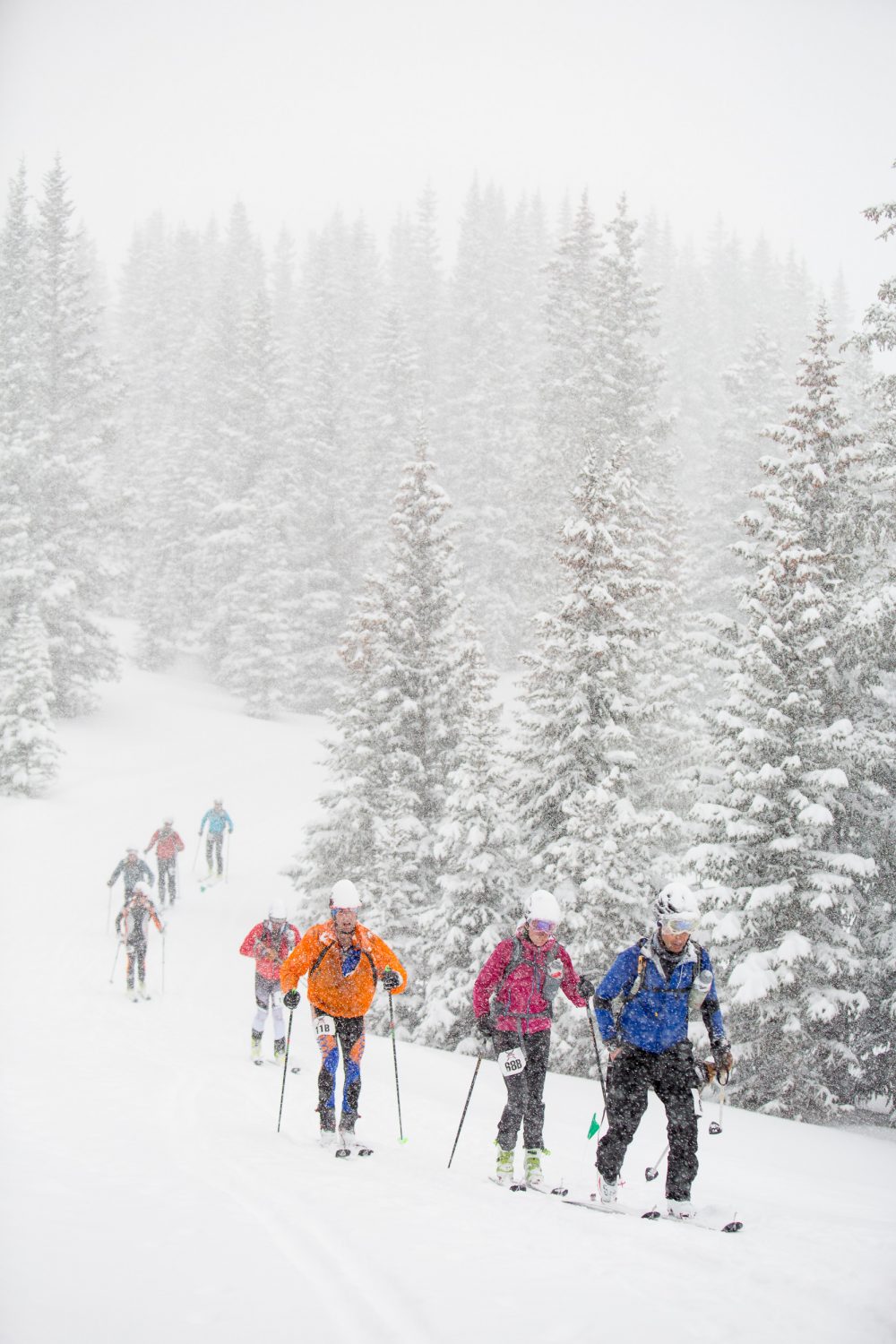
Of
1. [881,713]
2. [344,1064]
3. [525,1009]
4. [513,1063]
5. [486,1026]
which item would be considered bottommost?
[344,1064]

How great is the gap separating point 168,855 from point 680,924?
1712cm

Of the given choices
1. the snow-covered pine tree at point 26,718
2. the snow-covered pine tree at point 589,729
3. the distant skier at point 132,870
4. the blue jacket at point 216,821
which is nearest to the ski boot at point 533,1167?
the snow-covered pine tree at point 589,729

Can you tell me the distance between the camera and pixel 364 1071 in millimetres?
13055

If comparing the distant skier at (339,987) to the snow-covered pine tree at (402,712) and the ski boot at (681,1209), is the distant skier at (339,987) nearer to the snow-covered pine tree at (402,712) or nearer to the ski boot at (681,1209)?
the ski boot at (681,1209)

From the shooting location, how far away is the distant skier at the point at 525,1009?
764cm

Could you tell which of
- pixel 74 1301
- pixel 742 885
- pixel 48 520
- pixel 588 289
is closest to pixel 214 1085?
pixel 74 1301

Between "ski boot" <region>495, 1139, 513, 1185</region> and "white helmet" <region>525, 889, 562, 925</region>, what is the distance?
1.87 m

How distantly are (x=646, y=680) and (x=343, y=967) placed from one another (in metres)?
12.8

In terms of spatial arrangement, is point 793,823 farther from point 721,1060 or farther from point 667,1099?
point 667,1099

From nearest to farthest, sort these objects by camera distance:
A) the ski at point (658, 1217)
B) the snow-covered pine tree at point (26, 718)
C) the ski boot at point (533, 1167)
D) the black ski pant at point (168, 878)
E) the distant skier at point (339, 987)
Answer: the ski at point (658, 1217) < the ski boot at point (533, 1167) < the distant skier at point (339, 987) < the black ski pant at point (168, 878) < the snow-covered pine tree at point (26, 718)

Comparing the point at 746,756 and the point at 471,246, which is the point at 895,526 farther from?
the point at 471,246

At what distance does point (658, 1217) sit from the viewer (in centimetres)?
651

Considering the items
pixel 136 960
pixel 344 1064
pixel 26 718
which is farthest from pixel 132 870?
pixel 344 1064

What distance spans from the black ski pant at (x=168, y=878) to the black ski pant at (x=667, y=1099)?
54.4 feet
